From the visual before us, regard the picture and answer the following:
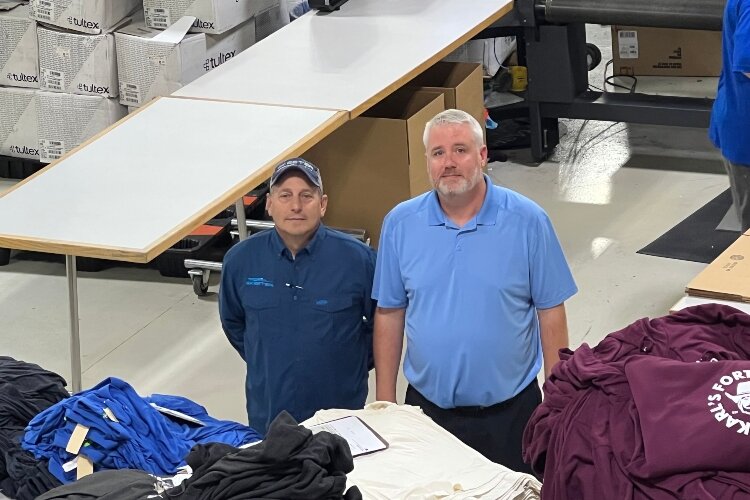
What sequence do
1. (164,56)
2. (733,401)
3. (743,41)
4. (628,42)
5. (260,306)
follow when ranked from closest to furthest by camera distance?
1. (733,401)
2. (260,306)
3. (743,41)
4. (164,56)
5. (628,42)

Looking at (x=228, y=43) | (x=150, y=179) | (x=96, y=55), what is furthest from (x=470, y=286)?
(x=96, y=55)

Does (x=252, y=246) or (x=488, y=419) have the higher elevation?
(x=252, y=246)

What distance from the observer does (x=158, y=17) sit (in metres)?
5.87

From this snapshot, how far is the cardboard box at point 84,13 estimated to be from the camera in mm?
5949

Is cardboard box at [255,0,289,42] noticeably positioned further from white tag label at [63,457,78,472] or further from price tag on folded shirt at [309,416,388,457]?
price tag on folded shirt at [309,416,388,457]

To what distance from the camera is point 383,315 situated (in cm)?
359

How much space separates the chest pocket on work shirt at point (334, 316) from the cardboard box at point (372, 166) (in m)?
1.82

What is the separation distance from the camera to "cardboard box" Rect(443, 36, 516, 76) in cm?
774

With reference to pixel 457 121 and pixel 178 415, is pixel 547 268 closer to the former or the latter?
pixel 457 121

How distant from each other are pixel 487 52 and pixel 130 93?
9.18 ft

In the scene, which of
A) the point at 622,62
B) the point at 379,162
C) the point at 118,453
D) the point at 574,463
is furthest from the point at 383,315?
the point at 622,62

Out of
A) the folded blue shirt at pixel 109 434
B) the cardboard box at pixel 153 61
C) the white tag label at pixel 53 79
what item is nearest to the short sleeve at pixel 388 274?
the folded blue shirt at pixel 109 434

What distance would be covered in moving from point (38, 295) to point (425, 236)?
303 cm

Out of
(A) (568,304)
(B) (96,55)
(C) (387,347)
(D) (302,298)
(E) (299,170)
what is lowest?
(A) (568,304)
